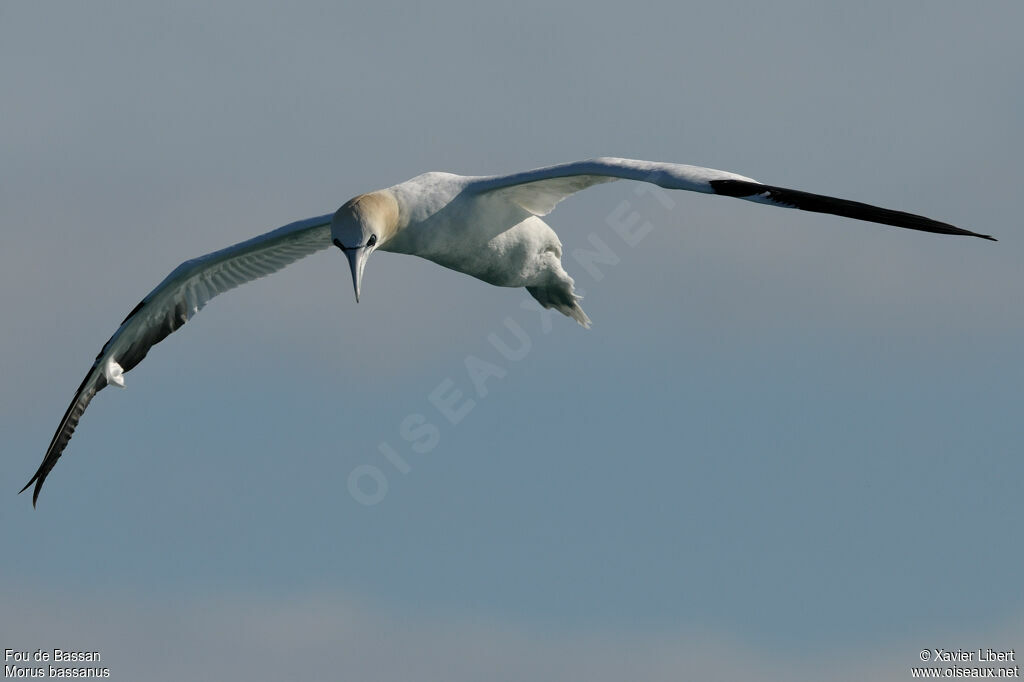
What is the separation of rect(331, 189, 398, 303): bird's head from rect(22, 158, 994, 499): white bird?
0.01m

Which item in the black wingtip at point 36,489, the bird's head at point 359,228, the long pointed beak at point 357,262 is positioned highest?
the bird's head at point 359,228

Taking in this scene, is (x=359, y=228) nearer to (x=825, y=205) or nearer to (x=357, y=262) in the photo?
(x=357, y=262)

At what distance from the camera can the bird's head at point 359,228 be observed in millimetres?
14523

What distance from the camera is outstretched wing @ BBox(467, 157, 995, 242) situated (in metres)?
12.2

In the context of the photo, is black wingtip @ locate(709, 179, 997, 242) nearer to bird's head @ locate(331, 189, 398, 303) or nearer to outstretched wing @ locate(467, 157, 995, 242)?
outstretched wing @ locate(467, 157, 995, 242)

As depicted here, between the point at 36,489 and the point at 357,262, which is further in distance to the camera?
the point at 36,489

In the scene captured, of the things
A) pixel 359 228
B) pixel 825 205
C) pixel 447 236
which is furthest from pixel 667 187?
pixel 359 228

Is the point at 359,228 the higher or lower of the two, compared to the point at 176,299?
lower

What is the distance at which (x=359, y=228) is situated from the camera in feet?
47.6

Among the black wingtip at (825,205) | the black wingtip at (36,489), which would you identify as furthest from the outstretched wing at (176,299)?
the black wingtip at (825,205)

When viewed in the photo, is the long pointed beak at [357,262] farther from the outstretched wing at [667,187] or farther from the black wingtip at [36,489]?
the black wingtip at [36,489]

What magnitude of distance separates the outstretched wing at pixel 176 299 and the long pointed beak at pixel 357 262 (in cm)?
256

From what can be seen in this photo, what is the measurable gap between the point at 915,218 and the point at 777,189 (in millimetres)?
1511

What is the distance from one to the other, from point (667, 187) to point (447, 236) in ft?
9.98
